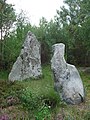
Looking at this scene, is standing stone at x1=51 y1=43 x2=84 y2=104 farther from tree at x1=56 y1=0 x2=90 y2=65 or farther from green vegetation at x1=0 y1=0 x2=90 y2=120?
tree at x1=56 y1=0 x2=90 y2=65

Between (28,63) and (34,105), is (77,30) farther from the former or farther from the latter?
(34,105)

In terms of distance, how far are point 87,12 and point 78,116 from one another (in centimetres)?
1482

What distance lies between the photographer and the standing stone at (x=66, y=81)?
10336 millimetres

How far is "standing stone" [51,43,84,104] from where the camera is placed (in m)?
10.3

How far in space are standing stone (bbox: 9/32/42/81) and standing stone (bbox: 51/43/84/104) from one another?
6.07 metres

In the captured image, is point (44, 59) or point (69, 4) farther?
point (69, 4)

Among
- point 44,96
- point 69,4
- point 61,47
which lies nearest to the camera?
point 44,96

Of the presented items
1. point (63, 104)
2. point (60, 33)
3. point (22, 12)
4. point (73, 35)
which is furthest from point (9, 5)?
point (63, 104)

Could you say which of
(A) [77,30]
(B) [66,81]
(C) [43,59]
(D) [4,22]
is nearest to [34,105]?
(B) [66,81]

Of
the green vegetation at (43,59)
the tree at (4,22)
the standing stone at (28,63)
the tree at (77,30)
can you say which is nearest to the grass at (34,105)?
the green vegetation at (43,59)

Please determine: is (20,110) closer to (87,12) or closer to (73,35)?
(87,12)

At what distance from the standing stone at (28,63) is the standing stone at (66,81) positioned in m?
6.07

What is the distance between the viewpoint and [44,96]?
30.1ft

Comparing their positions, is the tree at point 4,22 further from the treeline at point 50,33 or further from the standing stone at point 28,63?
the standing stone at point 28,63
